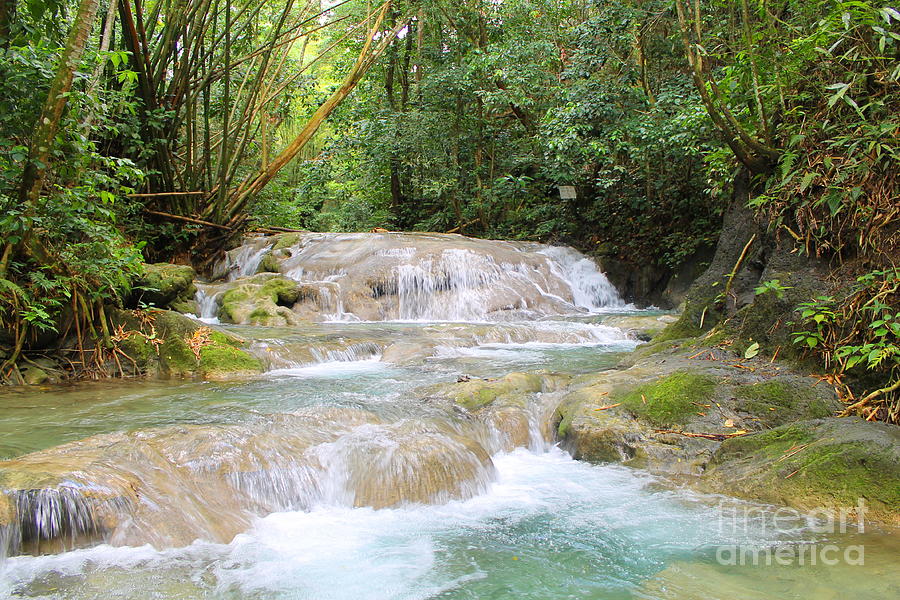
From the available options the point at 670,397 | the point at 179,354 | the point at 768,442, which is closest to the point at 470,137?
the point at 179,354

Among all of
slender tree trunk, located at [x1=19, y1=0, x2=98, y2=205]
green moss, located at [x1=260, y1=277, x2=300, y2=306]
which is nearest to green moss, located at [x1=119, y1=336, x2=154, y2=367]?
slender tree trunk, located at [x1=19, y1=0, x2=98, y2=205]

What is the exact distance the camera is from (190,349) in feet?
21.3

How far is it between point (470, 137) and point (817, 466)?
13956 millimetres

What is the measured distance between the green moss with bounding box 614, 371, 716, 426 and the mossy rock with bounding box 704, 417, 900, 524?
442mm

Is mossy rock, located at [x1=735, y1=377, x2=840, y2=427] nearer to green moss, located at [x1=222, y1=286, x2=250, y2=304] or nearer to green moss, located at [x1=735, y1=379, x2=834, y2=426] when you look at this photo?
green moss, located at [x1=735, y1=379, x2=834, y2=426]

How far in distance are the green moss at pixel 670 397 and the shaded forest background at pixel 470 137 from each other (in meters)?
0.82

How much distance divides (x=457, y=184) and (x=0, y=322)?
12.3m

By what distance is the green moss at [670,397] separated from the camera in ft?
14.4

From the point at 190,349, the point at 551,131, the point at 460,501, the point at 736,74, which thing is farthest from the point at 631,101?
the point at 460,501

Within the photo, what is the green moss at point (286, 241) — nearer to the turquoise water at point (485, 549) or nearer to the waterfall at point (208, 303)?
the waterfall at point (208, 303)

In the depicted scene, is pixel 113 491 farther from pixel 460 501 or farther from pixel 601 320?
pixel 601 320

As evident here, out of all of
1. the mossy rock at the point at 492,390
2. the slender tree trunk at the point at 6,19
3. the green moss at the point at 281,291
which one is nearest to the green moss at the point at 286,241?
the green moss at the point at 281,291

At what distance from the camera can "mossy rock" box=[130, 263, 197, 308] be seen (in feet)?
24.5

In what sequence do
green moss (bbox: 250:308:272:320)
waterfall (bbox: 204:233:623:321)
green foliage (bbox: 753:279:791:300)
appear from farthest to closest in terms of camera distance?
1. waterfall (bbox: 204:233:623:321)
2. green moss (bbox: 250:308:272:320)
3. green foliage (bbox: 753:279:791:300)
